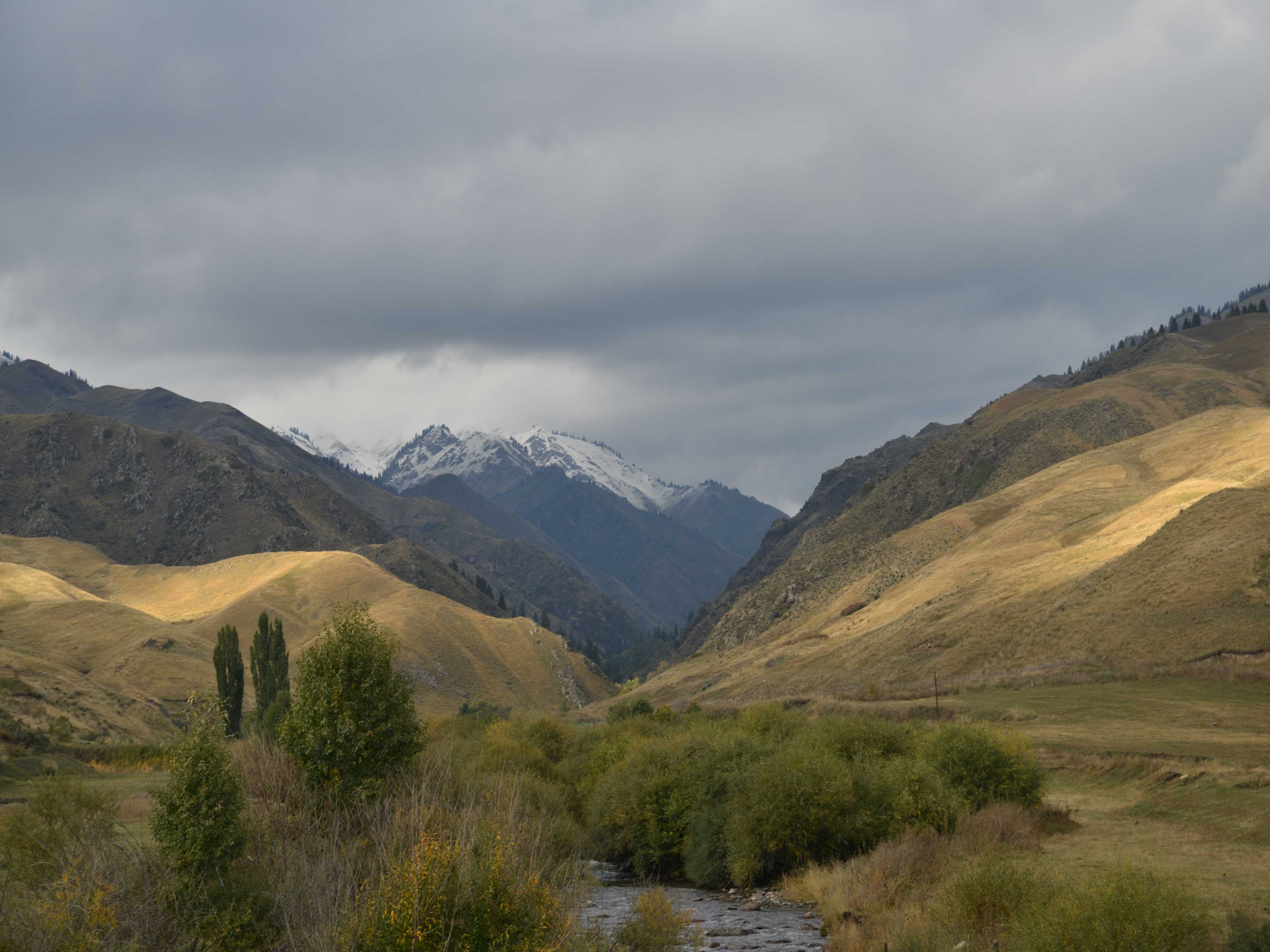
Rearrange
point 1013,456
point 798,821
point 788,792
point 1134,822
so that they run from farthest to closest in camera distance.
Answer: point 1013,456 → point 788,792 → point 798,821 → point 1134,822

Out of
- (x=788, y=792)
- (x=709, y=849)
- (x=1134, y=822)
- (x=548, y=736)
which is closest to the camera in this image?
(x=1134, y=822)

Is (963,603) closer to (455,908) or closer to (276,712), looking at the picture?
(276,712)

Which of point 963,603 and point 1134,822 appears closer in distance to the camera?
point 1134,822

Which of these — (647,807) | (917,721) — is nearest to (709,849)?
(647,807)

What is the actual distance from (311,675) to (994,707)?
47829 millimetres

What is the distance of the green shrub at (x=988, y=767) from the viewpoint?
3997cm

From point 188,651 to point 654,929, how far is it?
148384mm

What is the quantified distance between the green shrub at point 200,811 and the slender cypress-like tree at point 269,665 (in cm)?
7522

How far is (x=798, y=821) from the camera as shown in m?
40.3

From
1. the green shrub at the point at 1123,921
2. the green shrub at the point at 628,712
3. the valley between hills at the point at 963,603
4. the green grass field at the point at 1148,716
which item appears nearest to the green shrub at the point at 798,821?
the green grass field at the point at 1148,716

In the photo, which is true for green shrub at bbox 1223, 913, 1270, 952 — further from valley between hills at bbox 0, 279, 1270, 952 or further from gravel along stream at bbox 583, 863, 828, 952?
gravel along stream at bbox 583, 863, 828, 952

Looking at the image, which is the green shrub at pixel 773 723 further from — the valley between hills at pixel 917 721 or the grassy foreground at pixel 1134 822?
the grassy foreground at pixel 1134 822

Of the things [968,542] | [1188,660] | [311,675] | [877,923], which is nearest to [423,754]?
[311,675]

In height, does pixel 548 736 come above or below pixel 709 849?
above
